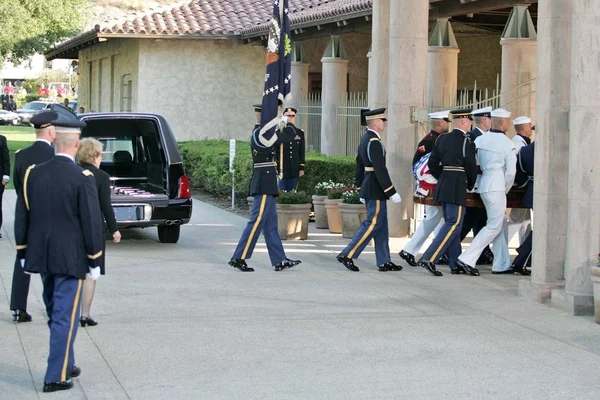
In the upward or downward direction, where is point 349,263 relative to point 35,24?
downward

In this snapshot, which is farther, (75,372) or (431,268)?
(431,268)

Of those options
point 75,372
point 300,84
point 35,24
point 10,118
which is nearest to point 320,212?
point 75,372

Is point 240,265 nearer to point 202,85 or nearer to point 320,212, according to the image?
point 320,212

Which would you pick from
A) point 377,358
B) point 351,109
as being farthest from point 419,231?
point 351,109

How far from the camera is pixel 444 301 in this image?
31.9 ft

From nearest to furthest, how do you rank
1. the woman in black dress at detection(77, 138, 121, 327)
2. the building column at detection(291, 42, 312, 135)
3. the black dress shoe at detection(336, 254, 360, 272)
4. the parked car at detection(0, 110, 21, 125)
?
the woman in black dress at detection(77, 138, 121, 327)
the black dress shoe at detection(336, 254, 360, 272)
the building column at detection(291, 42, 312, 135)
the parked car at detection(0, 110, 21, 125)

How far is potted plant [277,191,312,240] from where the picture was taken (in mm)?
14000

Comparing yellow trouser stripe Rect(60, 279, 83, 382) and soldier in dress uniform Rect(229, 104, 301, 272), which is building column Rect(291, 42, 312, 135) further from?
yellow trouser stripe Rect(60, 279, 83, 382)

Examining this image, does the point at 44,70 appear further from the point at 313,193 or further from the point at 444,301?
the point at 444,301

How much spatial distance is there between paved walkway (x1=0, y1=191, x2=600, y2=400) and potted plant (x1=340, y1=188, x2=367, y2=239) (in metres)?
2.15

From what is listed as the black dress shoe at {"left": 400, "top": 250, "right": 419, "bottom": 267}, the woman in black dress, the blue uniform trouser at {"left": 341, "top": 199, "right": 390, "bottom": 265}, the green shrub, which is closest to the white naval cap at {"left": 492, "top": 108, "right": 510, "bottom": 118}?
the blue uniform trouser at {"left": 341, "top": 199, "right": 390, "bottom": 265}

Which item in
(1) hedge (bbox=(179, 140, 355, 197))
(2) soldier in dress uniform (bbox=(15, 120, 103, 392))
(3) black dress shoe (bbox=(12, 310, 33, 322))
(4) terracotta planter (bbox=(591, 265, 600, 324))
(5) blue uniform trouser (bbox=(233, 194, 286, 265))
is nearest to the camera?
(2) soldier in dress uniform (bbox=(15, 120, 103, 392))

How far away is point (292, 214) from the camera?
46.0 feet

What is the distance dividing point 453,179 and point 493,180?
0.43 m
